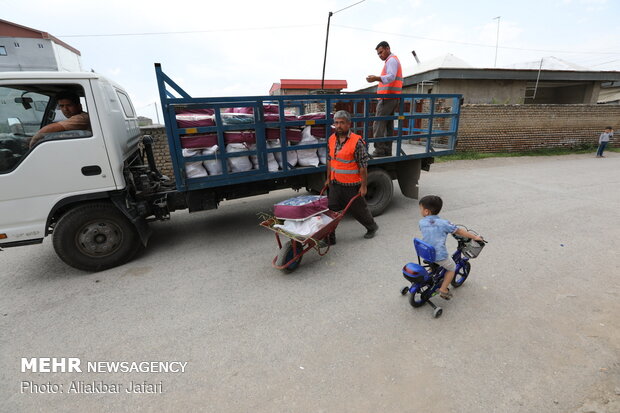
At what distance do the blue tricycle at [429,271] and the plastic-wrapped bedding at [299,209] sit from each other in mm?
1284

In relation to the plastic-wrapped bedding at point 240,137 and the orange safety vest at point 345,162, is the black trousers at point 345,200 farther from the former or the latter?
the plastic-wrapped bedding at point 240,137

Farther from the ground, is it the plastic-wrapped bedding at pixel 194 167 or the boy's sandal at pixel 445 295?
the plastic-wrapped bedding at pixel 194 167

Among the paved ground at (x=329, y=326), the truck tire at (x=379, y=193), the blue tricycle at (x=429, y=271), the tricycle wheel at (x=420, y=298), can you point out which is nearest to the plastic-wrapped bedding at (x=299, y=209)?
the paved ground at (x=329, y=326)

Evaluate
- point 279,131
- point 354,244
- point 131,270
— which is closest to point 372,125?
point 279,131

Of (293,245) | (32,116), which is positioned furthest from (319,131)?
(32,116)

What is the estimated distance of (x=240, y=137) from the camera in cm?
389

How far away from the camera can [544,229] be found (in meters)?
4.42

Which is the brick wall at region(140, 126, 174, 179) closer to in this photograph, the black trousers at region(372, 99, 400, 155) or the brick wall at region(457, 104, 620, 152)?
the black trousers at region(372, 99, 400, 155)

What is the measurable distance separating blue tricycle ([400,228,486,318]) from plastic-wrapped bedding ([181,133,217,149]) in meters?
2.62

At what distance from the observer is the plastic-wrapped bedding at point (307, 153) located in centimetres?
438

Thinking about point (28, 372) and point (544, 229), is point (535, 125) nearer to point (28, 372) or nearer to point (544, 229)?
point (544, 229)

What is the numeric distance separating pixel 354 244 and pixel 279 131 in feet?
6.00

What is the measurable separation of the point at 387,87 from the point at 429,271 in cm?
340

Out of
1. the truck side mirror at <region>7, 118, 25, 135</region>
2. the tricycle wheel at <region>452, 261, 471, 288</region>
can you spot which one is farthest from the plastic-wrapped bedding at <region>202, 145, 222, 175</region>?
the tricycle wheel at <region>452, 261, 471, 288</region>
